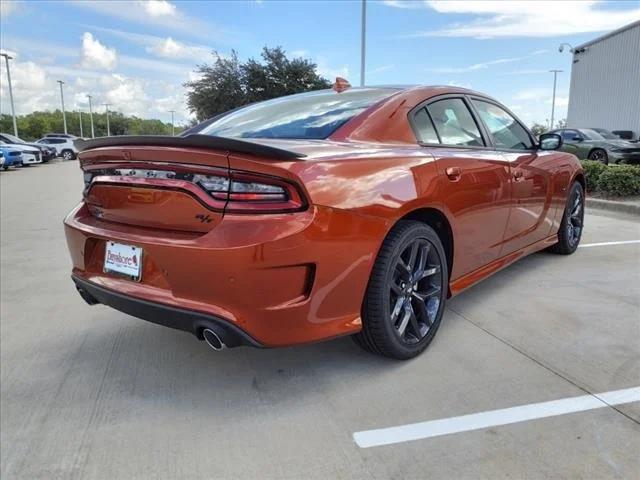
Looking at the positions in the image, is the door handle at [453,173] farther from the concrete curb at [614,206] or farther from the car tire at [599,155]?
the car tire at [599,155]

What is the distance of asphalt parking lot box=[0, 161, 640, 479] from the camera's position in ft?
6.42

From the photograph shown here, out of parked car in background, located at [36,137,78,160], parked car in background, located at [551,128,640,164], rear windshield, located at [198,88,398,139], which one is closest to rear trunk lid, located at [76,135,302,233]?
rear windshield, located at [198,88,398,139]

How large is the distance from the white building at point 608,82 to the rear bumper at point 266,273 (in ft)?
78.9

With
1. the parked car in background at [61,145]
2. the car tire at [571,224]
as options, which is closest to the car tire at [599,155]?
the car tire at [571,224]

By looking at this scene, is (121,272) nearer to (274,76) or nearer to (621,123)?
(621,123)

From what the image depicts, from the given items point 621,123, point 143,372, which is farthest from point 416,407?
point 621,123

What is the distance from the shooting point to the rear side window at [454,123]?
3050 mm

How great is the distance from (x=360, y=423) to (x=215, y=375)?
2.85 feet

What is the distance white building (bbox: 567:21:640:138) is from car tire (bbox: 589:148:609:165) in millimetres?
9675

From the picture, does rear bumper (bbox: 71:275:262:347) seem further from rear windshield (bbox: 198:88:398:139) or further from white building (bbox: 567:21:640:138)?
white building (bbox: 567:21:640:138)

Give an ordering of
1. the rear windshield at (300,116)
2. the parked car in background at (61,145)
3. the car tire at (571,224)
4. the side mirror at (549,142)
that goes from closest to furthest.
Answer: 1. the rear windshield at (300,116)
2. the side mirror at (549,142)
3. the car tire at (571,224)
4. the parked car in background at (61,145)

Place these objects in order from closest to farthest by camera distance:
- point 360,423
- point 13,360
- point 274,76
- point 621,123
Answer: point 360,423
point 13,360
point 621,123
point 274,76

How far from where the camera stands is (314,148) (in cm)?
226

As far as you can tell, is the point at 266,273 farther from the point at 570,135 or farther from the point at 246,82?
the point at 246,82
